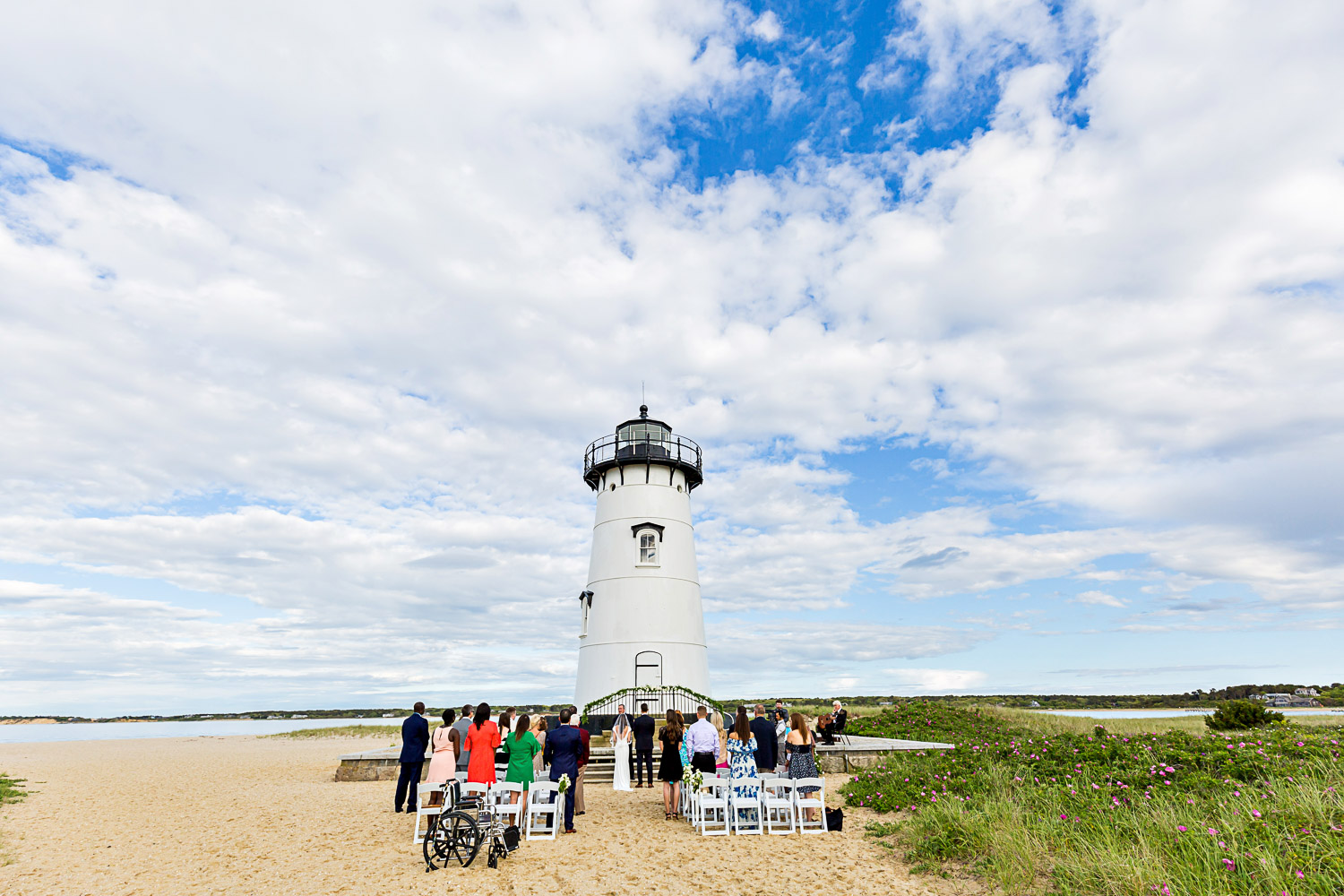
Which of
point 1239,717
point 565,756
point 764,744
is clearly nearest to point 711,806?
point 764,744

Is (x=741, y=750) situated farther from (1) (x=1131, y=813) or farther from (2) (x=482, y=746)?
(1) (x=1131, y=813)

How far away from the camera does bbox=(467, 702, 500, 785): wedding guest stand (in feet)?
33.6

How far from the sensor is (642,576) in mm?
23672

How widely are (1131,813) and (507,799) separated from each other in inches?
323

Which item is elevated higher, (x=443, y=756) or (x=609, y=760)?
(x=443, y=756)

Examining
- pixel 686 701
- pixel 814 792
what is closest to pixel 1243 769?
pixel 814 792

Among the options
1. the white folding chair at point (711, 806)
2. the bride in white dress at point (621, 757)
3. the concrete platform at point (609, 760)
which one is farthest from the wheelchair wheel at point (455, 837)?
the concrete platform at point (609, 760)

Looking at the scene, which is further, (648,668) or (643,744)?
(648,668)

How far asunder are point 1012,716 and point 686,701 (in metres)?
12.3

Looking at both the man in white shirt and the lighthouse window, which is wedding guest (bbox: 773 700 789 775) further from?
the lighthouse window

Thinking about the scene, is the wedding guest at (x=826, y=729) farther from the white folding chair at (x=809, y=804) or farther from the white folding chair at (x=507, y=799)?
the white folding chair at (x=507, y=799)

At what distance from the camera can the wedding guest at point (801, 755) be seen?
1097cm

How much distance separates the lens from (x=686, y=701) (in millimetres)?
22062

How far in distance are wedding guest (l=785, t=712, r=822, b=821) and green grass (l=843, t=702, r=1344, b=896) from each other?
1.19 metres
